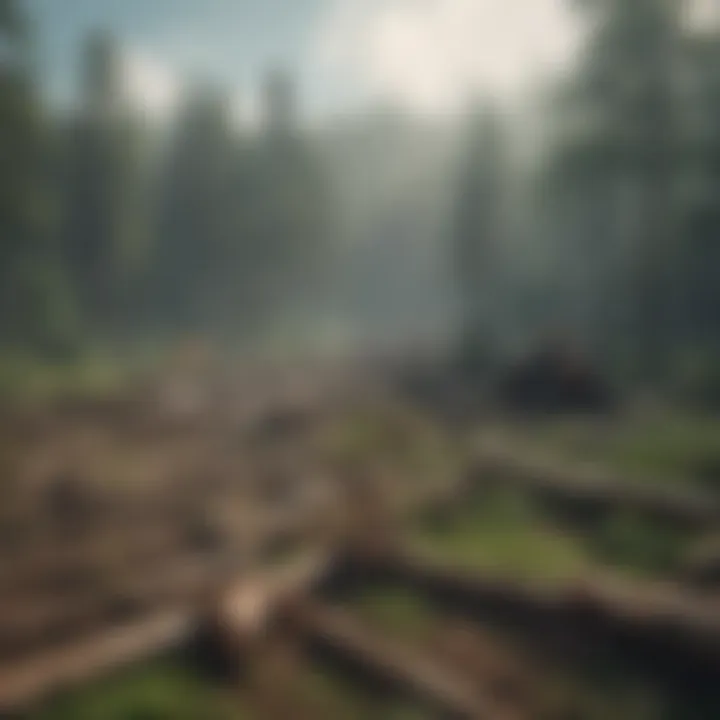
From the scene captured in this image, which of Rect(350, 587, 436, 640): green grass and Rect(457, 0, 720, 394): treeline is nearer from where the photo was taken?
Rect(350, 587, 436, 640): green grass

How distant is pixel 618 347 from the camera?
21844mm

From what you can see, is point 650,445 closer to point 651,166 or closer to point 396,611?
point 396,611

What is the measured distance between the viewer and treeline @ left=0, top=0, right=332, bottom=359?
24.7 m

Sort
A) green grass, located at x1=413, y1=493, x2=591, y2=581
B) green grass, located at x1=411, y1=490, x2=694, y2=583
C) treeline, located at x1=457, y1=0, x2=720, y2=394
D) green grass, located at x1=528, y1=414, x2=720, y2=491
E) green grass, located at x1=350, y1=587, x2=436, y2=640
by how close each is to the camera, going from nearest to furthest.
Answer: green grass, located at x1=350, y1=587, x2=436, y2=640
green grass, located at x1=411, y1=490, x2=694, y2=583
green grass, located at x1=413, y1=493, x2=591, y2=581
green grass, located at x1=528, y1=414, x2=720, y2=491
treeline, located at x1=457, y1=0, x2=720, y2=394

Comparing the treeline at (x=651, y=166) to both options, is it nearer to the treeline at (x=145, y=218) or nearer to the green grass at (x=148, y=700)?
the treeline at (x=145, y=218)

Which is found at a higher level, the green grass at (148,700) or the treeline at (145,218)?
the treeline at (145,218)

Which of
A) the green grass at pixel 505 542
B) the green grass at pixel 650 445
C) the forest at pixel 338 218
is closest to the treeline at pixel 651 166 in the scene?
the forest at pixel 338 218

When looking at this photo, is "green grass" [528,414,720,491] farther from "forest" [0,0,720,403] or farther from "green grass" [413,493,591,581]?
"forest" [0,0,720,403]

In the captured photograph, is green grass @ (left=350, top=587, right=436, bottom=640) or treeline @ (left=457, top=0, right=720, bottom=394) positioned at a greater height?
treeline @ (left=457, top=0, right=720, bottom=394)

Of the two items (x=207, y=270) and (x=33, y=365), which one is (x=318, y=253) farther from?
(x=33, y=365)

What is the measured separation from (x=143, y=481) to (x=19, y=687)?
7.20 meters

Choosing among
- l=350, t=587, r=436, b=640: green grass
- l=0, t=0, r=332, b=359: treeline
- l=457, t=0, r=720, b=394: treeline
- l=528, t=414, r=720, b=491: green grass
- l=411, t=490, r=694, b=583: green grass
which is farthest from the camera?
l=0, t=0, r=332, b=359: treeline

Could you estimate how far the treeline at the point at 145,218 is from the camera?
973 inches

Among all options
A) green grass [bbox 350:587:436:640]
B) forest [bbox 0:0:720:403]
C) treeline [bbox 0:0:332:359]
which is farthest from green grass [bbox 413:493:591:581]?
treeline [bbox 0:0:332:359]
